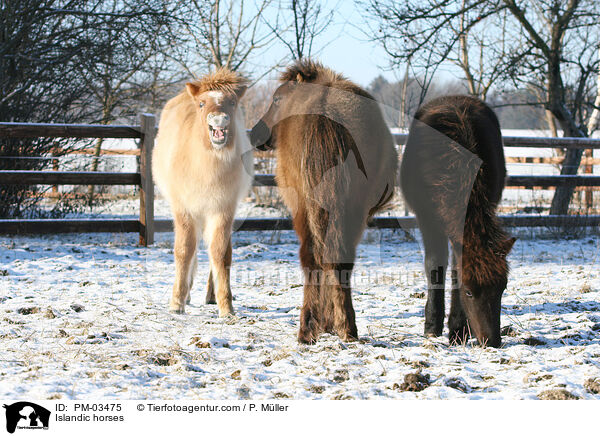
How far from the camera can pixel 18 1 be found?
24.5 feet

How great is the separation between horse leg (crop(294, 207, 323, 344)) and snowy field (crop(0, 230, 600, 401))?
0.33ft

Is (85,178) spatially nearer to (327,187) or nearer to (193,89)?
(193,89)

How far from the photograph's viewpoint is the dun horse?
409 cm

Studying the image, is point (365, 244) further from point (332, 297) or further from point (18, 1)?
point (18, 1)

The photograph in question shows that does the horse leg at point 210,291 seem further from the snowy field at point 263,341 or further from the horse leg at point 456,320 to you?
the horse leg at point 456,320

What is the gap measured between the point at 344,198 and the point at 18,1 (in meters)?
6.64

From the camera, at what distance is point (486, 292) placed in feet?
10.1

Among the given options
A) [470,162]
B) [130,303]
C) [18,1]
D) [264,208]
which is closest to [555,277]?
[470,162]

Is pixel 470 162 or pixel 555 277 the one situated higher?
pixel 470 162

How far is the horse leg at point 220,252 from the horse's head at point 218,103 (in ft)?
1.99

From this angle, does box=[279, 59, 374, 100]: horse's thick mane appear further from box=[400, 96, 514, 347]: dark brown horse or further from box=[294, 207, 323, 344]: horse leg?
box=[294, 207, 323, 344]: horse leg

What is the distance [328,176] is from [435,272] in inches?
40.3

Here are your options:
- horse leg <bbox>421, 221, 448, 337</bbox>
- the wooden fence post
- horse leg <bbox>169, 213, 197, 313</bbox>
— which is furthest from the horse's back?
the wooden fence post

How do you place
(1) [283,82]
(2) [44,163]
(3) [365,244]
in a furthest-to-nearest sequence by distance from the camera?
(2) [44,163] → (3) [365,244] → (1) [283,82]
